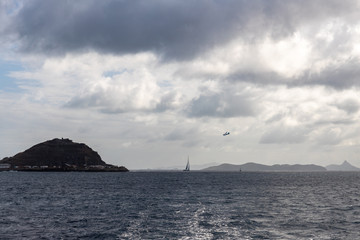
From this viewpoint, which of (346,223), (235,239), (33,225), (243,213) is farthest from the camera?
(243,213)

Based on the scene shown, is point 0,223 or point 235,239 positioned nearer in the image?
point 235,239

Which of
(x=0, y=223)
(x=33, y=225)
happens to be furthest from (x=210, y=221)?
(x=0, y=223)

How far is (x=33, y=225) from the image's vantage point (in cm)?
5062

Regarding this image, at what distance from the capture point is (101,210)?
218 feet

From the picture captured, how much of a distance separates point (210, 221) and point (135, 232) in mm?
13954

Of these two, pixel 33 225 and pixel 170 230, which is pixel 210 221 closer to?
pixel 170 230

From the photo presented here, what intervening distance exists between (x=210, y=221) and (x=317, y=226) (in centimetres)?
1662

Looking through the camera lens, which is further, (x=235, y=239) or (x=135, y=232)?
(x=135, y=232)

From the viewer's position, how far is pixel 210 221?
179 ft

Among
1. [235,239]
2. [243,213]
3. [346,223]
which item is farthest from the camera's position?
[243,213]

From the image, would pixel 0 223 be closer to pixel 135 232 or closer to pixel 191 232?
pixel 135 232

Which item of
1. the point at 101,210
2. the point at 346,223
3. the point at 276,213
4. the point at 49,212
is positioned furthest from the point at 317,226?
the point at 49,212

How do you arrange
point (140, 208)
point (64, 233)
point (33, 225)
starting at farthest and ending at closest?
point (140, 208) < point (33, 225) < point (64, 233)

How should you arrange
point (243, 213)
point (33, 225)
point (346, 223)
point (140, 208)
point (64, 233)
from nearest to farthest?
1. point (64, 233)
2. point (33, 225)
3. point (346, 223)
4. point (243, 213)
5. point (140, 208)
